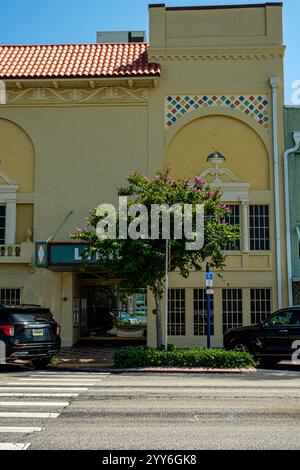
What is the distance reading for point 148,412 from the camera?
340 inches

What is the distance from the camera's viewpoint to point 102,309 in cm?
2594

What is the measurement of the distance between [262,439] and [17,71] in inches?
720

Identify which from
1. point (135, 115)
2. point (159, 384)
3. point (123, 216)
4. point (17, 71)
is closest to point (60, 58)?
point (17, 71)

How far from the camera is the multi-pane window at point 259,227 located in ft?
67.1

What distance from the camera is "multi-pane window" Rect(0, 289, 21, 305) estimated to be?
20.5 metres

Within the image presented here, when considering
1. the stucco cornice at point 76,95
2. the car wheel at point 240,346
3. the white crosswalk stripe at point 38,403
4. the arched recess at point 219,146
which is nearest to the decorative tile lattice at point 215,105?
the arched recess at point 219,146

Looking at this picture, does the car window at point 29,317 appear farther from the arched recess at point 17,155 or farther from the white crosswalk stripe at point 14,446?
the white crosswalk stripe at point 14,446

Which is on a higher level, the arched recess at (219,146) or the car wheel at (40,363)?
the arched recess at (219,146)

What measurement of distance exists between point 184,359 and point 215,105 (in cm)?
1062

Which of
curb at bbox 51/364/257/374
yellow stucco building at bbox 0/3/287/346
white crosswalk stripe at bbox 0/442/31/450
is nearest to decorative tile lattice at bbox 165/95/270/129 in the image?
yellow stucco building at bbox 0/3/287/346

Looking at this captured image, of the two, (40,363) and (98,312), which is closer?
(40,363)

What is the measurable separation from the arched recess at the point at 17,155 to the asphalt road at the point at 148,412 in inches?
378

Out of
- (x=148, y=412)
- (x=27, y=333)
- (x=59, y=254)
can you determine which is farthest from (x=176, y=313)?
(x=148, y=412)

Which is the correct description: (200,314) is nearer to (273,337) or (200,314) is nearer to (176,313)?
(176,313)
